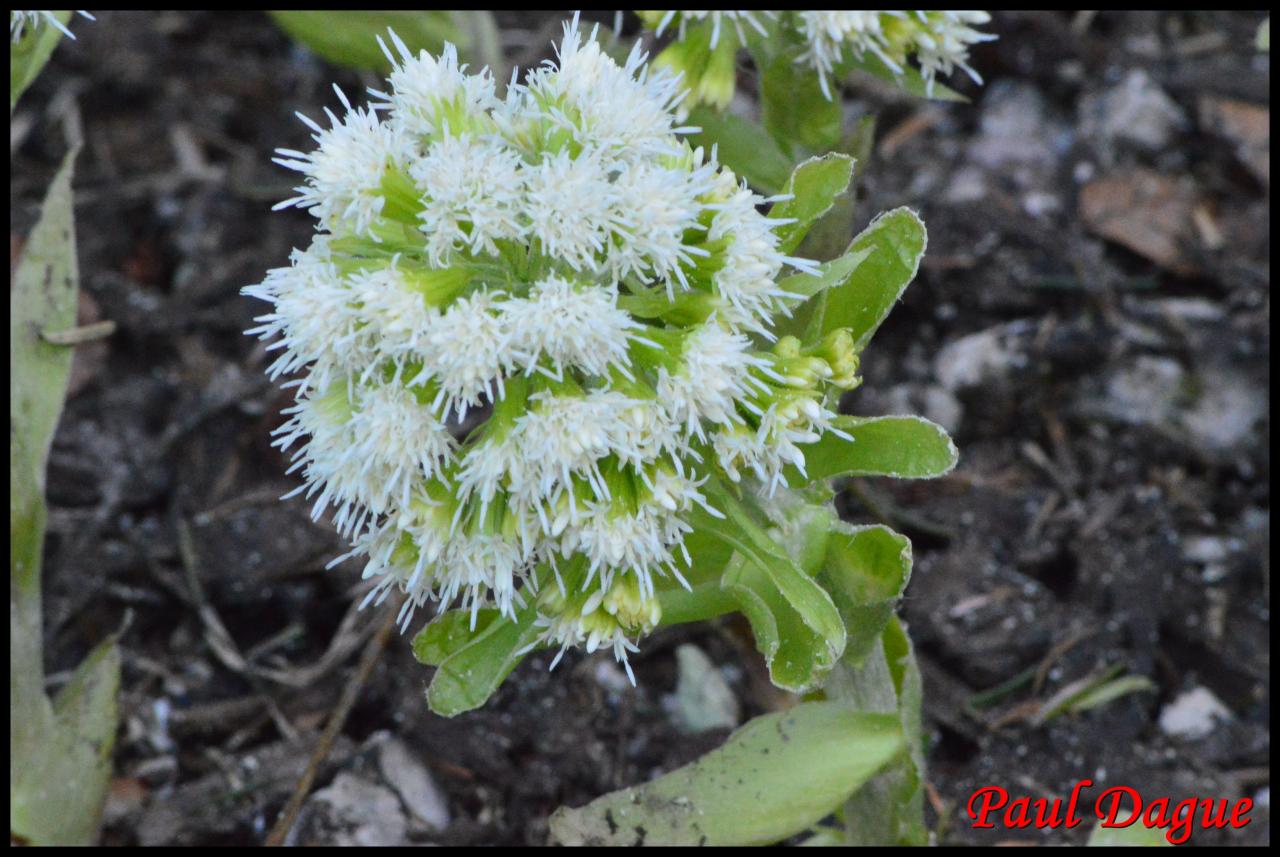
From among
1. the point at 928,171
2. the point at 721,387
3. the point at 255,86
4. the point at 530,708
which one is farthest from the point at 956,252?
the point at 255,86

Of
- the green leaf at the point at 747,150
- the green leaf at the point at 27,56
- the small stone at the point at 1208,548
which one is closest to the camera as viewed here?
the green leaf at the point at 27,56

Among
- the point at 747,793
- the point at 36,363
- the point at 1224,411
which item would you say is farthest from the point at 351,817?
the point at 1224,411

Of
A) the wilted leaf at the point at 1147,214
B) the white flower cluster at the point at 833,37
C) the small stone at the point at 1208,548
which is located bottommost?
the small stone at the point at 1208,548

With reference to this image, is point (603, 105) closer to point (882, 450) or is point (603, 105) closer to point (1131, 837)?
point (882, 450)

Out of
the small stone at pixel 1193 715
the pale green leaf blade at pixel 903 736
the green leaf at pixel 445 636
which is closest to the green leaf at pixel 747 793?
the pale green leaf blade at pixel 903 736

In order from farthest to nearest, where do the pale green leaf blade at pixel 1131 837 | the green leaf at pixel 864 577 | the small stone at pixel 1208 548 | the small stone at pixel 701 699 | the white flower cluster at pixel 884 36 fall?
the small stone at pixel 1208 548 < the small stone at pixel 701 699 < the white flower cluster at pixel 884 36 < the pale green leaf blade at pixel 1131 837 < the green leaf at pixel 864 577

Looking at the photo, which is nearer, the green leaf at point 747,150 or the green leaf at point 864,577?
the green leaf at point 864,577

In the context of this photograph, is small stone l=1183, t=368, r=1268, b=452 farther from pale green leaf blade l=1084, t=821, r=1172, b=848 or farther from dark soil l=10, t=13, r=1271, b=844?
pale green leaf blade l=1084, t=821, r=1172, b=848

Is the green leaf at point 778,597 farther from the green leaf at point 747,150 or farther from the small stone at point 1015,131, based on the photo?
the small stone at point 1015,131
